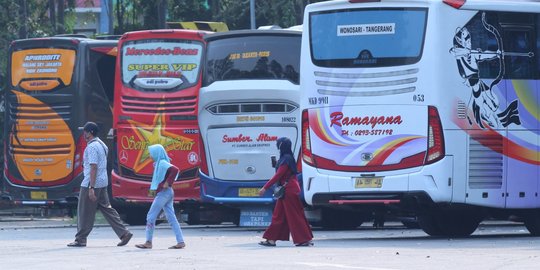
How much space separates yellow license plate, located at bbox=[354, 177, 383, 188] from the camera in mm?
20547

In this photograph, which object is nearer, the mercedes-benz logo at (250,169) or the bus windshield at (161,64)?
the mercedes-benz logo at (250,169)

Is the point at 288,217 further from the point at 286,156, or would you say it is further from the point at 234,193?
the point at 234,193

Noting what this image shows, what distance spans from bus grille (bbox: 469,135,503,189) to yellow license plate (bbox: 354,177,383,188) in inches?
49.9

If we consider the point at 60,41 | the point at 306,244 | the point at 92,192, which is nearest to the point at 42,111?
the point at 60,41

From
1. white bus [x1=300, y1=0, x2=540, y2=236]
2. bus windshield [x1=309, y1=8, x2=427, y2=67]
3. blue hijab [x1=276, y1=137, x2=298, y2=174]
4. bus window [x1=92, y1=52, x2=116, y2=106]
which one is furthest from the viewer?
bus window [x1=92, y1=52, x2=116, y2=106]

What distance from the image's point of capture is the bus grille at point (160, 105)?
26.6 m

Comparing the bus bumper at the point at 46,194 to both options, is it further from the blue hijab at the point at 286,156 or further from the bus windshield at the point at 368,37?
the blue hijab at the point at 286,156

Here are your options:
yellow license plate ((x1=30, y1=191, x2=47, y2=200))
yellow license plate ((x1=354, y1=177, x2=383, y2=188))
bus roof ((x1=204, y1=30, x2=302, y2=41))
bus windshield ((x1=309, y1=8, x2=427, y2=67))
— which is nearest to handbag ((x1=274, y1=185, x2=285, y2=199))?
yellow license plate ((x1=354, y1=177, x2=383, y2=188))

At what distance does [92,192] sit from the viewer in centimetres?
2052

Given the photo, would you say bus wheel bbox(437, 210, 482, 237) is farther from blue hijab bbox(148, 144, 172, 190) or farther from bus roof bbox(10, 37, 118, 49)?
bus roof bbox(10, 37, 118, 49)

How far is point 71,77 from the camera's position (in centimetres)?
2914

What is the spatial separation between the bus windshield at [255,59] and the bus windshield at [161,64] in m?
0.69

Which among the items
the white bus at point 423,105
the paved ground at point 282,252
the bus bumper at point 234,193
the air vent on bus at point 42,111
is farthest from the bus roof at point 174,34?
the white bus at point 423,105

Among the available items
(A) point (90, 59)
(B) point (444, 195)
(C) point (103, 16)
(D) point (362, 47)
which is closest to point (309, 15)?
(D) point (362, 47)
